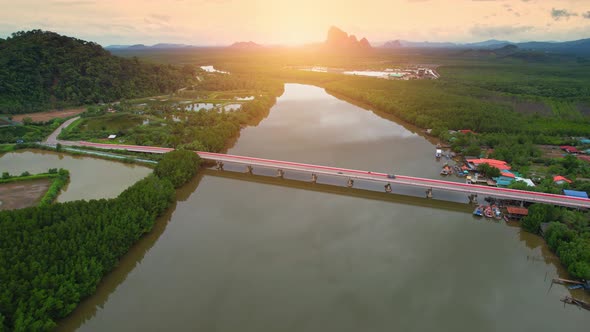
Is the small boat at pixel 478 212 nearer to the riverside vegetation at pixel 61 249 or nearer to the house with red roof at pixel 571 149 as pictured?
the house with red roof at pixel 571 149

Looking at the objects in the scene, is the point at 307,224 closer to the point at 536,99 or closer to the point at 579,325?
the point at 579,325

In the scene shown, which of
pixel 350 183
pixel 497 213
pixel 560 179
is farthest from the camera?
pixel 350 183

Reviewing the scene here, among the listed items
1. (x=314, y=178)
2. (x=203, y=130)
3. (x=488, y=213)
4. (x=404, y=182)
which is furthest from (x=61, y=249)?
(x=488, y=213)

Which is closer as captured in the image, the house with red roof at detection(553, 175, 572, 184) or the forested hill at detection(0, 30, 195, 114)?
the house with red roof at detection(553, 175, 572, 184)

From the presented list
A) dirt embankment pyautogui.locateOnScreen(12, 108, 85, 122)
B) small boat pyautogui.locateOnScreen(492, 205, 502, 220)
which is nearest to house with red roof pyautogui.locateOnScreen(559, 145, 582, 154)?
small boat pyautogui.locateOnScreen(492, 205, 502, 220)

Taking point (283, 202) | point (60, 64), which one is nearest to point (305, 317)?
point (283, 202)

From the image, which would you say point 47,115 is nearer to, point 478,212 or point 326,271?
point 326,271

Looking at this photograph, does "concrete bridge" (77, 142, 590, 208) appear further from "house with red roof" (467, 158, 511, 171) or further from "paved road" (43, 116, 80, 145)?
"paved road" (43, 116, 80, 145)
